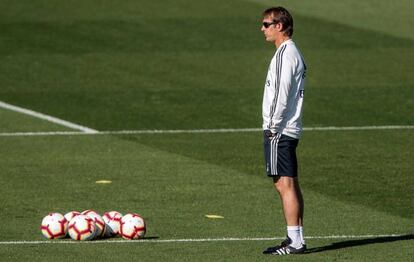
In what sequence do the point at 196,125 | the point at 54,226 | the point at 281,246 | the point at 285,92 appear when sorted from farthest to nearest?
the point at 196,125, the point at 54,226, the point at 281,246, the point at 285,92

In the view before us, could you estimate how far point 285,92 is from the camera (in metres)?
12.7

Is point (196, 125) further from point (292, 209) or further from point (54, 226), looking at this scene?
point (292, 209)

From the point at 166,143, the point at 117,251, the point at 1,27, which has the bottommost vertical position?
the point at 117,251

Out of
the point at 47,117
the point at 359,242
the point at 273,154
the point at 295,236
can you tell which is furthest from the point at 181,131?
the point at 295,236

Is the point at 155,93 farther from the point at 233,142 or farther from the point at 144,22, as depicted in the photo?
the point at 144,22

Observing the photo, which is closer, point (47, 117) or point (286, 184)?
point (286, 184)

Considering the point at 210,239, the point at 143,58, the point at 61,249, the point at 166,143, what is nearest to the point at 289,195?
the point at 210,239

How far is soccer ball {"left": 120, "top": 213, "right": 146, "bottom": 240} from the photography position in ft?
44.7

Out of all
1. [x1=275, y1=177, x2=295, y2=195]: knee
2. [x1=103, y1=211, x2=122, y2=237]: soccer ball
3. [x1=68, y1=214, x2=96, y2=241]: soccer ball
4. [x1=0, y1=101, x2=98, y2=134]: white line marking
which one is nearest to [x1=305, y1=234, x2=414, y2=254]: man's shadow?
[x1=275, y1=177, x2=295, y2=195]: knee

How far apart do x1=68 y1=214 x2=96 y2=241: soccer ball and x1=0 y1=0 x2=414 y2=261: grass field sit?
0.42 ft

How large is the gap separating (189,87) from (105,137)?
5.16m

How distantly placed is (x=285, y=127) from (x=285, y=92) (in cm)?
38

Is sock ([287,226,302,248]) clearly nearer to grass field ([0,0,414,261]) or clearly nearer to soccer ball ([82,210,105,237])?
grass field ([0,0,414,261])

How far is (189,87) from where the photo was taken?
2589cm
